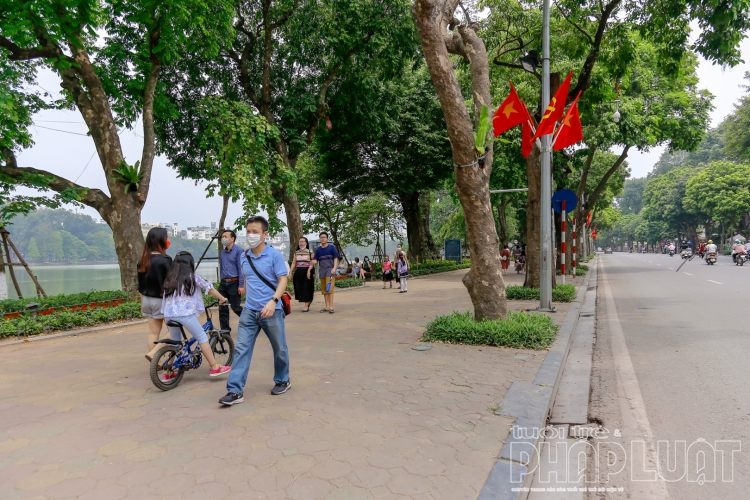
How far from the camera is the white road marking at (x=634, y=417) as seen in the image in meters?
2.74

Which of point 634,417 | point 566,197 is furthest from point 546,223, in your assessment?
point 634,417

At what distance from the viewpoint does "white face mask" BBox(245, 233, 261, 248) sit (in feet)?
13.4

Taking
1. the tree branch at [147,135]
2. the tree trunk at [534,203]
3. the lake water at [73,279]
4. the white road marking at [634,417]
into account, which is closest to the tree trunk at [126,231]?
the tree branch at [147,135]

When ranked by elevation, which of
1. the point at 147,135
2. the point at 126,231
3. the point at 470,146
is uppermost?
the point at 147,135

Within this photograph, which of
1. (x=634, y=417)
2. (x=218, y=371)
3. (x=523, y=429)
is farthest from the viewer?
(x=218, y=371)

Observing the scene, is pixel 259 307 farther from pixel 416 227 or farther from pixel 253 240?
pixel 416 227

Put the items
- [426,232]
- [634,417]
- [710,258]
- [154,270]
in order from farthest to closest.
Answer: [426,232], [710,258], [154,270], [634,417]

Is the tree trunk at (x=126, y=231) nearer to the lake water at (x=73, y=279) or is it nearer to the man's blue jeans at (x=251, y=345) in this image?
the lake water at (x=73, y=279)

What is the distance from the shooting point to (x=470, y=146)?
637 centimetres

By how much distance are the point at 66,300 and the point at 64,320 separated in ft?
10.1

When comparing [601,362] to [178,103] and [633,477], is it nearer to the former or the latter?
[633,477]

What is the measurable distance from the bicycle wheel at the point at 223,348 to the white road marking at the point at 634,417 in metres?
4.15

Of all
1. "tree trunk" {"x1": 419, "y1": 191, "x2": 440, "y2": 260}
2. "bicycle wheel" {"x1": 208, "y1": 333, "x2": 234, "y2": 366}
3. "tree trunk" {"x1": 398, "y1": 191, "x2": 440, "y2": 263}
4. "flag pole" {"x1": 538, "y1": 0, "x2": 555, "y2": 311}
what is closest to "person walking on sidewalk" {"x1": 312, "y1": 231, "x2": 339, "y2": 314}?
"bicycle wheel" {"x1": 208, "y1": 333, "x2": 234, "y2": 366}

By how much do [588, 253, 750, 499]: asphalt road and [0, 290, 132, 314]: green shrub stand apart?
1042 cm
